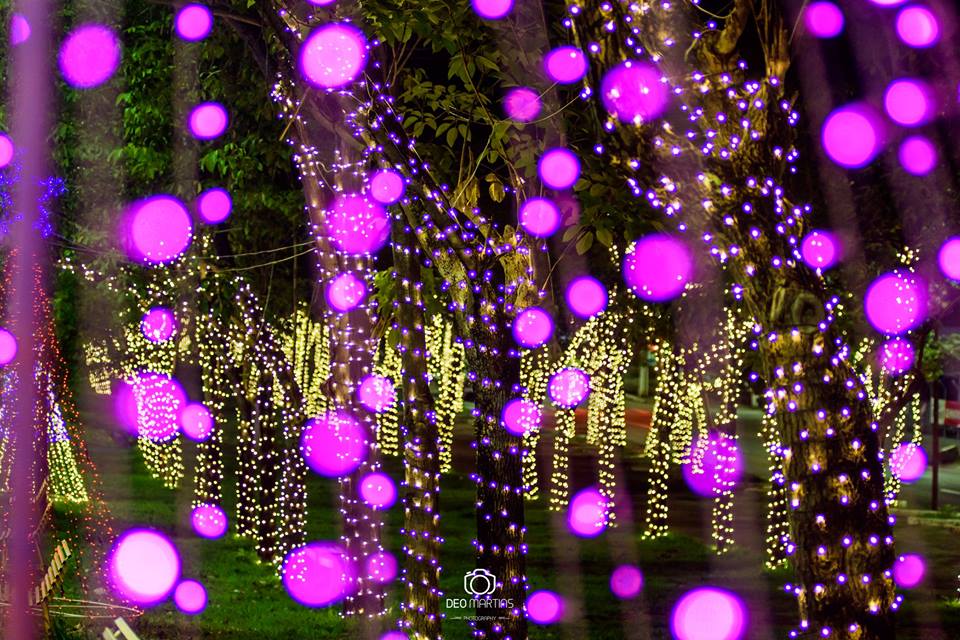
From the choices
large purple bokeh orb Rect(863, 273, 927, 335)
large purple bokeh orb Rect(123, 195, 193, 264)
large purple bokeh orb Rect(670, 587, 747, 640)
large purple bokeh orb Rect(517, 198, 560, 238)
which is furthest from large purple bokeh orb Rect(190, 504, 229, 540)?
large purple bokeh orb Rect(517, 198, 560, 238)

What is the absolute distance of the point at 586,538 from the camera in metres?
17.9

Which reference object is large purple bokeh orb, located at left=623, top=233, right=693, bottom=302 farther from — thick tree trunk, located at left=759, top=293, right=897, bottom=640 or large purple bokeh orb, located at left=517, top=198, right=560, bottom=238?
thick tree trunk, located at left=759, top=293, right=897, bottom=640

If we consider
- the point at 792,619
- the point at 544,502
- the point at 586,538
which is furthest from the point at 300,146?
the point at 544,502

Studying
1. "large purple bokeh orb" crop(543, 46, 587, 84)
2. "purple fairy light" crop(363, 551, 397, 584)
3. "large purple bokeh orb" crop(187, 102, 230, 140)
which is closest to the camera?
"large purple bokeh orb" crop(543, 46, 587, 84)

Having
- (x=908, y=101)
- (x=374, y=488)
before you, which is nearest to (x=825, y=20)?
(x=908, y=101)

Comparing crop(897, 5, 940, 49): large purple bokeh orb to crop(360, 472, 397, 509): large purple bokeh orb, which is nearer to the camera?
crop(897, 5, 940, 49): large purple bokeh orb

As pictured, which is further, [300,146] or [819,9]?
[300,146]

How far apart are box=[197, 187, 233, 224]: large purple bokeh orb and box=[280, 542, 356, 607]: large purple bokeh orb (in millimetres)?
4449

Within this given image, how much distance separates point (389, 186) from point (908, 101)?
4958 millimetres

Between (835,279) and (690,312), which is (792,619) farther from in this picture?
(690,312)

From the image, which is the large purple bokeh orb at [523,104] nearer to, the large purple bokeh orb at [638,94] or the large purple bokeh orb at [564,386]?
the large purple bokeh orb at [638,94]

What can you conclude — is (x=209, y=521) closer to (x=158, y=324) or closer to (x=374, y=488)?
(x=158, y=324)

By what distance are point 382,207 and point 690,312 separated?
7143mm

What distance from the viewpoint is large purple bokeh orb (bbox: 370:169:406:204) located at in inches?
324
